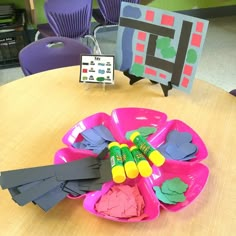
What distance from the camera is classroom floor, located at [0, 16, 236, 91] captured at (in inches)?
105

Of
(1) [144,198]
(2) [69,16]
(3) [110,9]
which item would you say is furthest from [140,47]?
(3) [110,9]

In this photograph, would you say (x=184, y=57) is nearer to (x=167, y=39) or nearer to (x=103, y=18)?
(x=167, y=39)

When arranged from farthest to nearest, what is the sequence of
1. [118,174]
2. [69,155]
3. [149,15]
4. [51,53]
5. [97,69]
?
[51,53], [97,69], [149,15], [69,155], [118,174]

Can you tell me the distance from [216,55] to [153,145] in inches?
93.5

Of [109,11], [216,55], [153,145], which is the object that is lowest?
[216,55]

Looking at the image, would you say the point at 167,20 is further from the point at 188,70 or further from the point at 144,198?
the point at 144,198

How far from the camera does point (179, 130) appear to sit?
1033 millimetres

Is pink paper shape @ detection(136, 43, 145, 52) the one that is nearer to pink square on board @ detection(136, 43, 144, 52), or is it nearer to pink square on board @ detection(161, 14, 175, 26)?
pink square on board @ detection(136, 43, 144, 52)

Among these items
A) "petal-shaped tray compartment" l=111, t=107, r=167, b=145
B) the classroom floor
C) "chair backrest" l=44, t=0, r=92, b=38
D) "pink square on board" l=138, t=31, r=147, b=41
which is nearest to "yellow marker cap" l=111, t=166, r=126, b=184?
"petal-shaped tray compartment" l=111, t=107, r=167, b=145

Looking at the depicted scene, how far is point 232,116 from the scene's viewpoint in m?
1.13

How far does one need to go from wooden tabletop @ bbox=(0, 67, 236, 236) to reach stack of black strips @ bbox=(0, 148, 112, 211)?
4cm

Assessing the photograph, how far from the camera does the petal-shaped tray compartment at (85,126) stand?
0.99 meters

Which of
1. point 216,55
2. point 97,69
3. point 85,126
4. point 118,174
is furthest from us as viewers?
point 216,55

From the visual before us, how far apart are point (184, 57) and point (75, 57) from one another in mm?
661
